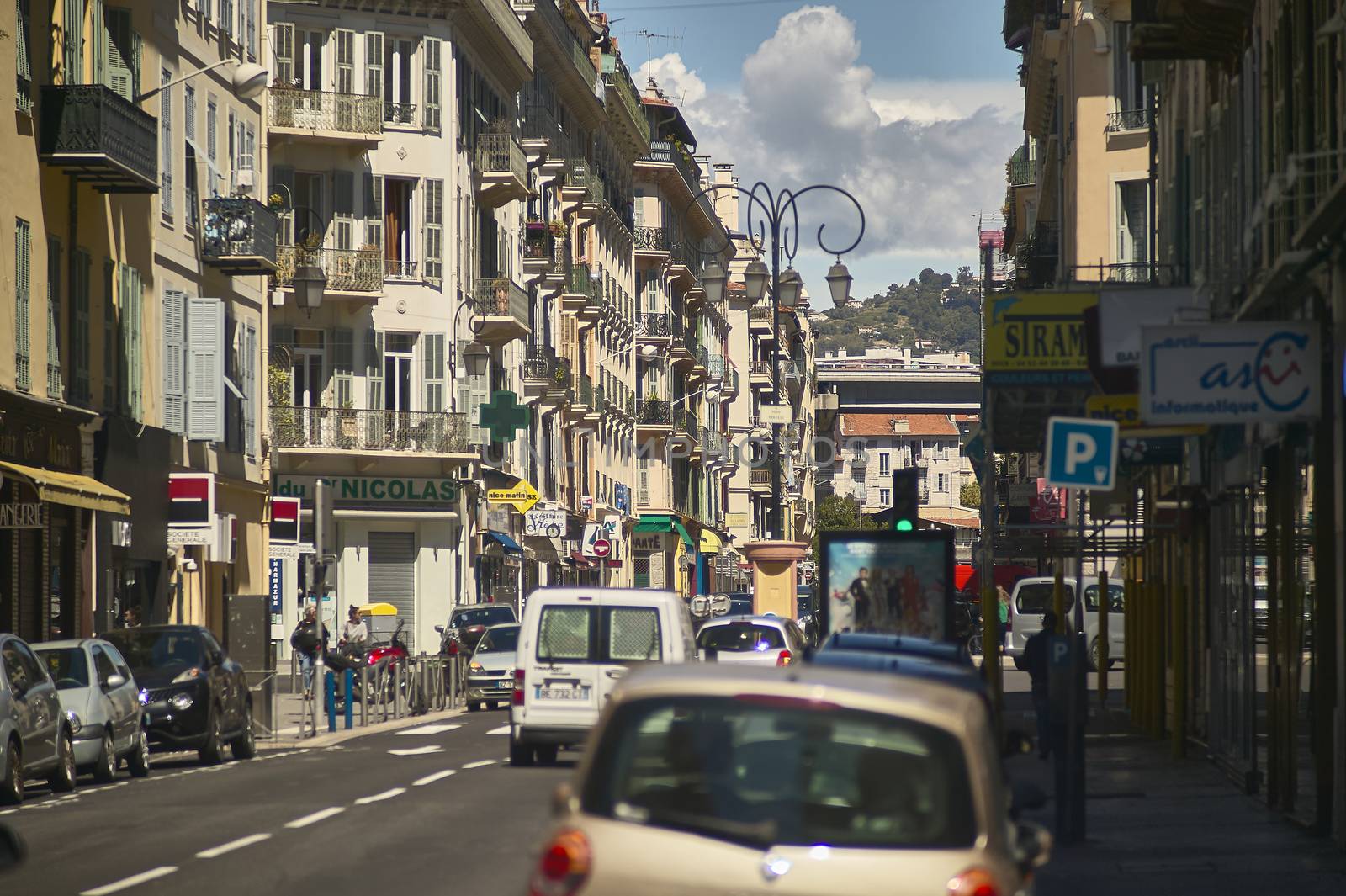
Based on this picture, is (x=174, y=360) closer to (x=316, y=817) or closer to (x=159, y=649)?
(x=159, y=649)

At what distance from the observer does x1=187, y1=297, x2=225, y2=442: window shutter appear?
39625mm

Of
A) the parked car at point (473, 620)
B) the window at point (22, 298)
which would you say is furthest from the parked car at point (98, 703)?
the parked car at point (473, 620)

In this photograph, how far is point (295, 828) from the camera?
58.3 ft

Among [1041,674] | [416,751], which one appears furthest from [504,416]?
[1041,674]

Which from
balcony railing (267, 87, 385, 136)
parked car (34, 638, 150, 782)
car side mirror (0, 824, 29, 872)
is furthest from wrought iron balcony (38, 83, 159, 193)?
car side mirror (0, 824, 29, 872)

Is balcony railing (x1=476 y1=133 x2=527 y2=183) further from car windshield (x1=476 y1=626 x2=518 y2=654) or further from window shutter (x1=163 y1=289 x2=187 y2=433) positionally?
window shutter (x1=163 y1=289 x2=187 y2=433)

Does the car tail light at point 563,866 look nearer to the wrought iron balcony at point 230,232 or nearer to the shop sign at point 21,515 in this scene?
the shop sign at point 21,515

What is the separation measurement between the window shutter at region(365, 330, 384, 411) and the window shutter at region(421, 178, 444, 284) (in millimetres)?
2014

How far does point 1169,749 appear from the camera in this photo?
2764 cm

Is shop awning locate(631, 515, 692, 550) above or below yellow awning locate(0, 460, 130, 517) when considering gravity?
below

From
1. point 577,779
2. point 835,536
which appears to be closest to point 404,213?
point 835,536

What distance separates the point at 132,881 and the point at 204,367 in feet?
86.5

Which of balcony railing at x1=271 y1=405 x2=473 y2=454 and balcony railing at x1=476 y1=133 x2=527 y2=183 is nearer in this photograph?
balcony railing at x1=271 y1=405 x2=473 y2=454

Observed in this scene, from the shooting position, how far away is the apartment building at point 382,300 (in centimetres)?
5528
